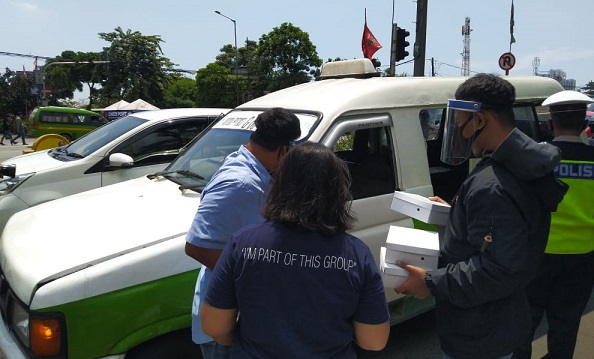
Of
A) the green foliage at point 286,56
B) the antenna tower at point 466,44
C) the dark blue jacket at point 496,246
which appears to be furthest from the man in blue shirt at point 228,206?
Result: the antenna tower at point 466,44

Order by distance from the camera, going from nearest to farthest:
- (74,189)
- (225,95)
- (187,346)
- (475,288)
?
(475,288), (187,346), (74,189), (225,95)

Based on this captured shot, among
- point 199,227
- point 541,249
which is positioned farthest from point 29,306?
point 541,249

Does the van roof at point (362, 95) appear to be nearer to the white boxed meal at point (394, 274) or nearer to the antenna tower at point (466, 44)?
the white boxed meal at point (394, 274)

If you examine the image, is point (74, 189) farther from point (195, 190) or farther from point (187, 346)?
point (187, 346)

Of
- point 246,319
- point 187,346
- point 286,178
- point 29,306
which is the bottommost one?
point 187,346

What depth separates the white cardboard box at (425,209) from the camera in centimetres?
219

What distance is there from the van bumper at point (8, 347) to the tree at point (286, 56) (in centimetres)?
3875

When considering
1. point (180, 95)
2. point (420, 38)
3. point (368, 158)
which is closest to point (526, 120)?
point (368, 158)

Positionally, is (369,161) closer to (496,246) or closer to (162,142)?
(496,246)

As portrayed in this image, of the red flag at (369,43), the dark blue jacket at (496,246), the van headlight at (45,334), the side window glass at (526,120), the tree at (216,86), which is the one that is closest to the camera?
the dark blue jacket at (496,246)

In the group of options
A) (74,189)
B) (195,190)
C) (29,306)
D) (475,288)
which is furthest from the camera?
(74,189)

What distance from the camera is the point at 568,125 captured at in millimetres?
2854

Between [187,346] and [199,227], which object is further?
[187,346]

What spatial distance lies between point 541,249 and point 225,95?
49.0 meters
